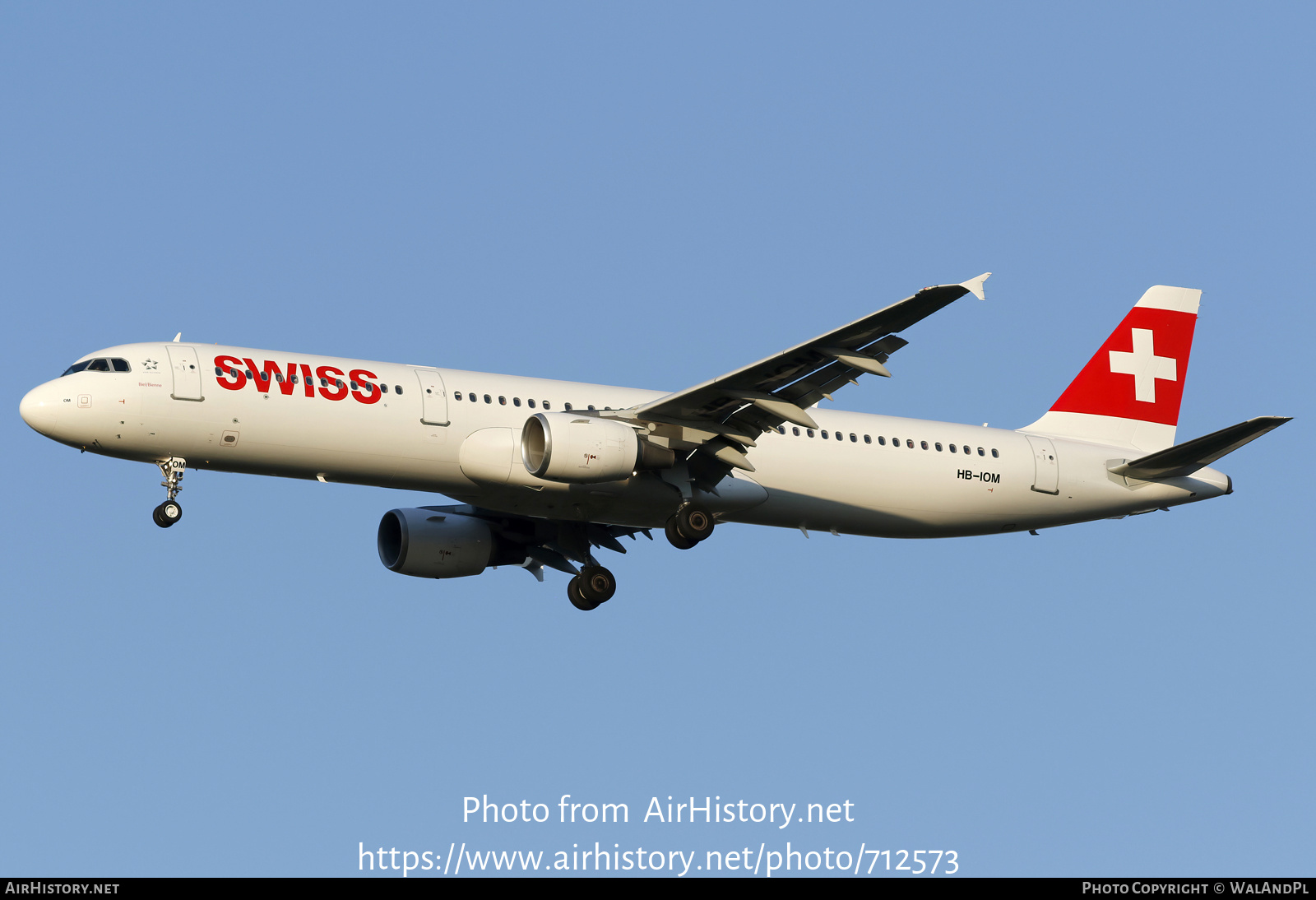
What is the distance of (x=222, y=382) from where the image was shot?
32.4 m

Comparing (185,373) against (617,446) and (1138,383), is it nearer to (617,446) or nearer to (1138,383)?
(617,446)

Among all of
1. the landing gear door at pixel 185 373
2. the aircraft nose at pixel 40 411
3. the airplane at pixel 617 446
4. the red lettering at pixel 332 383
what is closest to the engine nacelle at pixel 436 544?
the airplane at pixel 617 446

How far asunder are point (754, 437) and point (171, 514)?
11.9 m

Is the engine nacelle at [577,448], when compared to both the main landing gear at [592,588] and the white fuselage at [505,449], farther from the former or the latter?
the main landing gear at [592,588]

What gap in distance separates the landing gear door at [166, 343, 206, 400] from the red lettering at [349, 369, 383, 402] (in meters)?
2.98

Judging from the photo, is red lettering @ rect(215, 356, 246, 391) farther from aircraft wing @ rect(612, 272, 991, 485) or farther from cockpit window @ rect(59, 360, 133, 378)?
aircraft wing @ rect(612, 272, 991, 485)

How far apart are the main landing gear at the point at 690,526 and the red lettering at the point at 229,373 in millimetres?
9423

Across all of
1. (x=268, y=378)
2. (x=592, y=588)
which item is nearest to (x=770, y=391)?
(x=592, y=588)

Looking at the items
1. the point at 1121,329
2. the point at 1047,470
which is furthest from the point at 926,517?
the point at 1121,329

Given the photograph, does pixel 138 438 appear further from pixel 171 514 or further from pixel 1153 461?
pixel 1153 461

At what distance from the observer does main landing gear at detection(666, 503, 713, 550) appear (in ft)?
115

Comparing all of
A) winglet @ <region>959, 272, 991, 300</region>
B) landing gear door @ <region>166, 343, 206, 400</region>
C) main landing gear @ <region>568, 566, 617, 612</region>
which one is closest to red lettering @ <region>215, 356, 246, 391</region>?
landing gear door @ <region>166, 343, 206, 400</region>

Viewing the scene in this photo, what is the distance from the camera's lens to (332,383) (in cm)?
3300

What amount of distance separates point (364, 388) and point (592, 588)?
8227 millimetres
